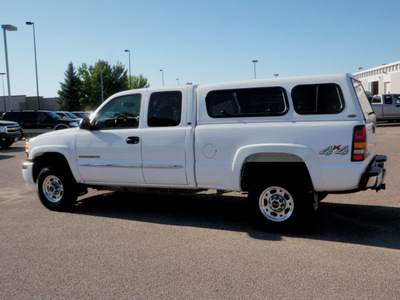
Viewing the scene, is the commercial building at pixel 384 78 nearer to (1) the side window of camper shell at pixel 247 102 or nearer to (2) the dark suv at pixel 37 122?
(2) the dark suv at pixel 37 122

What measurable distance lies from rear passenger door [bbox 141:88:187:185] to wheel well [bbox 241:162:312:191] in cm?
88

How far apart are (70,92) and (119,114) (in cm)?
6115

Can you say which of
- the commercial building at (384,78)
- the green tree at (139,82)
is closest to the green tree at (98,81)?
the green tree at (139,82)

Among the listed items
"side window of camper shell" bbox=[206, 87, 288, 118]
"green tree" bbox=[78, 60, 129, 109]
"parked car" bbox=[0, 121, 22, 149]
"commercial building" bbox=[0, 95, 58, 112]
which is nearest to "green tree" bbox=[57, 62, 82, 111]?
"green tree" bbox=[78, 60, 129, 109]

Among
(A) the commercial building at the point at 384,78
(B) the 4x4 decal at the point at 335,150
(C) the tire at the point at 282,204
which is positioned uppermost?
(A) the commercial building at the point at 384,78

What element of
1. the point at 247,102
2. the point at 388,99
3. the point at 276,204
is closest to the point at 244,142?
the point at 247,102

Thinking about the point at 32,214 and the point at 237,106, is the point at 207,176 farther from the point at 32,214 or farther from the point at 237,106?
the point at 32,214

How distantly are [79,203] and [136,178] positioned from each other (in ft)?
6.09

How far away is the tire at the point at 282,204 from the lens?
4836mm

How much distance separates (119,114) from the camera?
6004 millimetres

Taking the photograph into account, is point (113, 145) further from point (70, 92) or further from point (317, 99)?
point (70, 92)

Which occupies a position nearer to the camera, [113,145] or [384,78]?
[113,145]

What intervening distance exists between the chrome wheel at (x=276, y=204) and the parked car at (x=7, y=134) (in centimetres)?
1561

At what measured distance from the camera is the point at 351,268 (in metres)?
3.83
